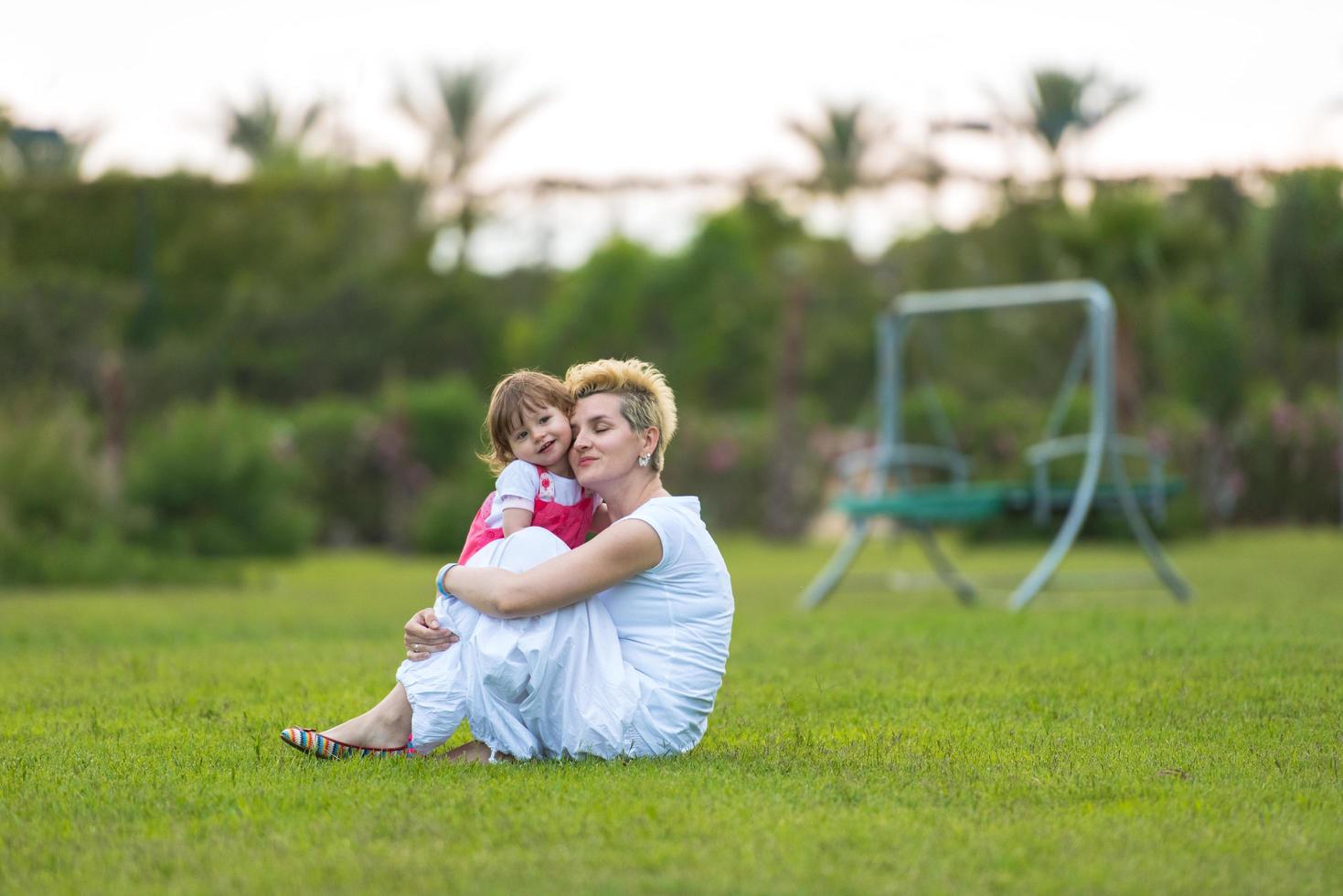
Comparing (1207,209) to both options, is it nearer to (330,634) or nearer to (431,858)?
(330,634)

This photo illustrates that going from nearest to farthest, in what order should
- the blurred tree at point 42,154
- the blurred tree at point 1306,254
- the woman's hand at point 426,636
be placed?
the woman's hand at point 426,636 → the blurred tree at point 1306,254 → the blurred tree at point 42,154

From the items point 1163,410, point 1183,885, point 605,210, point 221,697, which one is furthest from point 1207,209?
point 1183,885

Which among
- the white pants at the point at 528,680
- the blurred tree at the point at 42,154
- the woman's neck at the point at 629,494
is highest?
the blurred tree at the point at 42,154

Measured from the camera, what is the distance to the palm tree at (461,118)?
3384 cm

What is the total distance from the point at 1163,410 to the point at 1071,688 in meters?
12.6

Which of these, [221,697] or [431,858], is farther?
[221,697]

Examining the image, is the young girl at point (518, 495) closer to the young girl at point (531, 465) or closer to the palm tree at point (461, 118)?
the young girl at point (531, 465)

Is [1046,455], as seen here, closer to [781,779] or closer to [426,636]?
[781,779]

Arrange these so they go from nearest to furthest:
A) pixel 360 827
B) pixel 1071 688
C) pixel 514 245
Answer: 1. pixel 360 827
2. pixel 1071 688
3. pixel 514 245

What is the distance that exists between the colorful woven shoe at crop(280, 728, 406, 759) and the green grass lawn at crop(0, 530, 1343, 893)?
0.23ft

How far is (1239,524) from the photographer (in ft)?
53.6

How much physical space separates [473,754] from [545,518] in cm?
61

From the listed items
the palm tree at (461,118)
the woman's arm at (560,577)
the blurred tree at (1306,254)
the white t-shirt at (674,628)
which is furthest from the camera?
the palm tree at (461,118)

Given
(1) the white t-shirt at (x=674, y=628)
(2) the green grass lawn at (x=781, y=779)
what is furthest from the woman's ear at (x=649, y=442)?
(2) the green grass lawn at (x=781, y=779)
